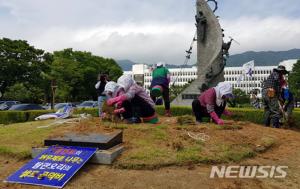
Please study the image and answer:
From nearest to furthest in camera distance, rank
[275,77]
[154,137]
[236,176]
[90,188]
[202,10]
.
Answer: [90,188]
[236,176]
[154,137]
[275,77]
[202,10]

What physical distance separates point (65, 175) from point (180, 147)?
76.1 inches

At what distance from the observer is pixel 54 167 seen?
5.03m

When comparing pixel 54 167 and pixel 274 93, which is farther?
pixel 274 93

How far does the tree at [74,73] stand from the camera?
48.9 metres

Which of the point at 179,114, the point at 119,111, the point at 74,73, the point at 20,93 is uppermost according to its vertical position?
the point at 74,73

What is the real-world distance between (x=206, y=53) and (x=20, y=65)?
30.4 m

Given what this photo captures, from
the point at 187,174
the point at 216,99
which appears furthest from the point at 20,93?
the point at 187,174

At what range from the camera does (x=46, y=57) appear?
46312 mm

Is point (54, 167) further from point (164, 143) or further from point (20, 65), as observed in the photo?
point (20, 65)

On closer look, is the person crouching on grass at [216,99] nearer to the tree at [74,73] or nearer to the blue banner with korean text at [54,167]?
the blue banner with korean text at [54,167]

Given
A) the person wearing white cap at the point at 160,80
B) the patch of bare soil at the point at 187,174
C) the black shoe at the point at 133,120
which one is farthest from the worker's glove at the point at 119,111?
the person wearing white cap at the point at 160,80

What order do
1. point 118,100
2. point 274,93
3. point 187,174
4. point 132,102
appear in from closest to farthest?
point 187,174
point 118,100
point 132,102
point 274,93

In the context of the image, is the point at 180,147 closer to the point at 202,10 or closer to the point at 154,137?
the point at 154,137

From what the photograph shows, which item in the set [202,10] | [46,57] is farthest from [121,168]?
[46,57]
